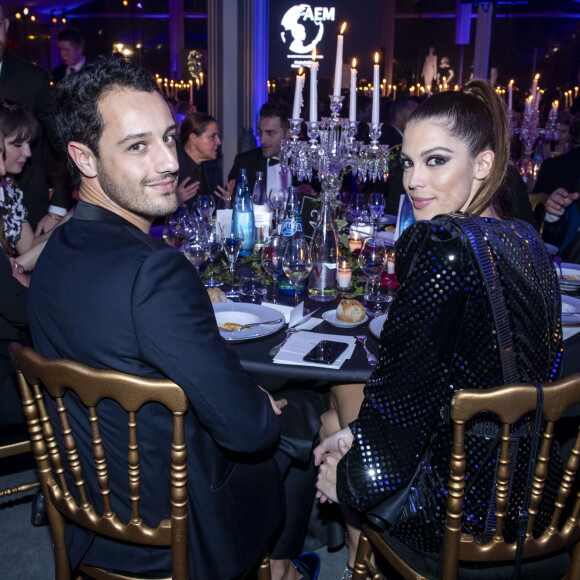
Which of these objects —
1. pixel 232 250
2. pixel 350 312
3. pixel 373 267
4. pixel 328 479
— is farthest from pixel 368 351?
pixel 232 250

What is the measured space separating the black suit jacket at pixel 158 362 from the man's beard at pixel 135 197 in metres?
0.08

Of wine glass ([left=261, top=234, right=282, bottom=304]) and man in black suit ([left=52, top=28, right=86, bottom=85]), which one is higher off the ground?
man in black suit ([left=52, top=28, right=86, bottom=85])

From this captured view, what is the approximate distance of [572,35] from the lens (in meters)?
12.6

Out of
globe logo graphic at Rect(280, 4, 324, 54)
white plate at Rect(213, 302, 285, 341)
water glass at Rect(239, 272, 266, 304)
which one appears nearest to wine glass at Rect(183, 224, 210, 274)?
water glass at Rect(239, 272, 266, 304)

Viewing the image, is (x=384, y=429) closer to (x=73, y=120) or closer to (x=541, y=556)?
(x=541, y=556)

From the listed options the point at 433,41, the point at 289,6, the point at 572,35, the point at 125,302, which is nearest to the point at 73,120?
the point at 125,302

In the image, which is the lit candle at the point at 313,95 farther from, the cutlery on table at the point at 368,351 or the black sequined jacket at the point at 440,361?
the black sequined jacket at the point at 440,361

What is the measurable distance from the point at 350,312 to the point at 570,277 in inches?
44.3

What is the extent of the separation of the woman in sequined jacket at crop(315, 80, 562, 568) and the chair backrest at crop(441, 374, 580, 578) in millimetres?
31

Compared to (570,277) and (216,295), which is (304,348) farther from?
(570,277)

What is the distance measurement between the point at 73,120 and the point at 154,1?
15013mm

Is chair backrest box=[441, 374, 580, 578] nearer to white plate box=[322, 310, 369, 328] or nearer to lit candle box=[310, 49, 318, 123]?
white plate box=[322, 310, 369, 328]

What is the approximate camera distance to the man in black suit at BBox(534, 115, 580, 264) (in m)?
3.61

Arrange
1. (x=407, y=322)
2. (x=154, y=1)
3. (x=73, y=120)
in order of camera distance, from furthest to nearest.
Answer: (x=154, y=1) < (x=73, y=120) < (x=407, y=322)
